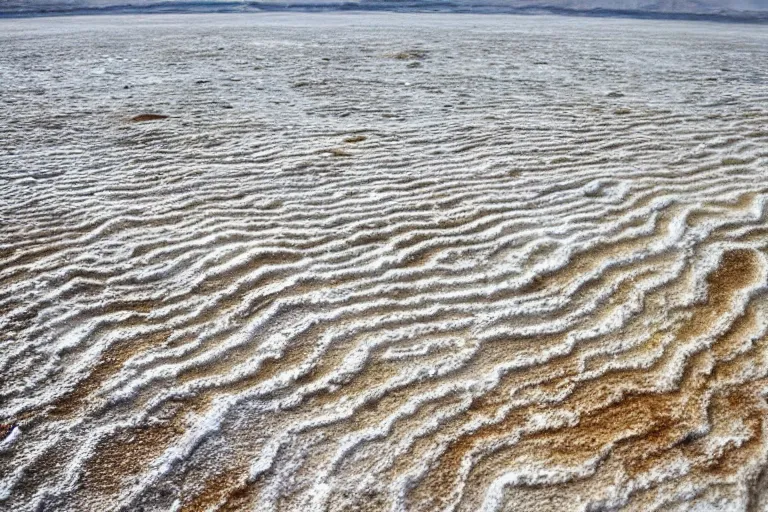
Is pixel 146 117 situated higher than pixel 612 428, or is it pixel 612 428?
pixel 146 117

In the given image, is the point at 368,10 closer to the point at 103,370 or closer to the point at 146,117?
the point at 146,117

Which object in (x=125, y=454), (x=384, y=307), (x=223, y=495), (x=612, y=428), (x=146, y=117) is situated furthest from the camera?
(x=146, y=117)

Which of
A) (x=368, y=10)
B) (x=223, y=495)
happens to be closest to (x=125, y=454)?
(x=223, y=495)

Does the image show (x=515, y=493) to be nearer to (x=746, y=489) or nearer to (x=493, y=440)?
(x=493, y=440)

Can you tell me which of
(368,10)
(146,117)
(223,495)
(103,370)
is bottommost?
(223,495)

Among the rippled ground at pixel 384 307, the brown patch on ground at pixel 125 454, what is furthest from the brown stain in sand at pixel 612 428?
the brown patch on ground at pixel 125 454

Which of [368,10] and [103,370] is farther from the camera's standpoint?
[368,10]

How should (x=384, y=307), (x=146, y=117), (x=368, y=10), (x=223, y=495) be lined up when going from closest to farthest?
(x=223, y=495) → (x=384, y=307) → (x=146, y=117) → (x=368, y=10)

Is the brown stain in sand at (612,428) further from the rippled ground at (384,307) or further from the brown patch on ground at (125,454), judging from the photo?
the brown patch on ground at (125,454)
